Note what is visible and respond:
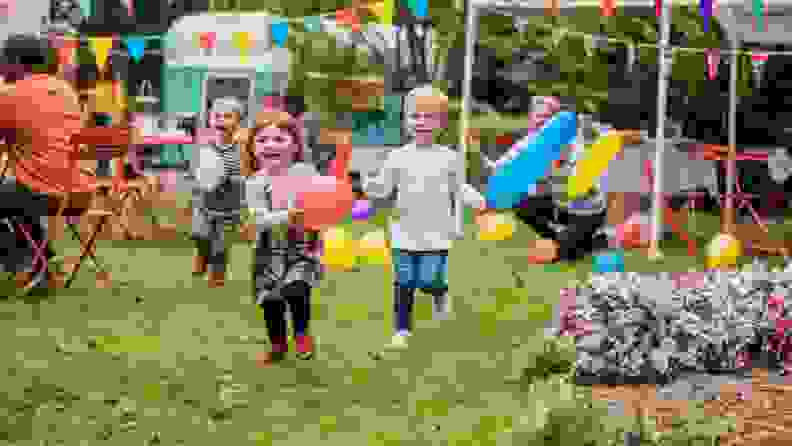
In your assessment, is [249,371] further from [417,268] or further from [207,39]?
[207,39]

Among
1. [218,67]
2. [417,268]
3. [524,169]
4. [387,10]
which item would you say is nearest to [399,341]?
[417,268]

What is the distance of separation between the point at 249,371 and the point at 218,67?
657 inches

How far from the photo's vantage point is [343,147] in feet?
62.8

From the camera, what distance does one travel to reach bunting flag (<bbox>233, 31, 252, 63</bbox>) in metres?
23.8

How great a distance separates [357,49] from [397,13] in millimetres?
1689

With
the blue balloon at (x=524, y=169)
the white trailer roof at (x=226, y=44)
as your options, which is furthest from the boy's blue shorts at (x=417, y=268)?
the white trailer roof at (x=226, y=44)

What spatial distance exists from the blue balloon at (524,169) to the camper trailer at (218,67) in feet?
42.0

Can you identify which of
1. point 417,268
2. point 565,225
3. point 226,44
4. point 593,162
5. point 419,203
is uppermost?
point 226,44

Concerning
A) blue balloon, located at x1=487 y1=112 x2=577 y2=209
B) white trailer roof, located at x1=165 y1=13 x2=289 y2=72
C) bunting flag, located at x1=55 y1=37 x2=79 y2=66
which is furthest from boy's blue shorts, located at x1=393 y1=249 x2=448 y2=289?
bunting flag, located at x1=55 y1=37 x2=79 y2=66

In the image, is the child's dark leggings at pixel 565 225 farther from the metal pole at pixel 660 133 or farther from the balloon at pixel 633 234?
the balloon at pixel 633 234

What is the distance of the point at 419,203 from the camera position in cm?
933

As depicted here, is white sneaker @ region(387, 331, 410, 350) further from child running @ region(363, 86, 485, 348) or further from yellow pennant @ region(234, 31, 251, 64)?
yellow pennant @ region(234, 31, 251, 64)

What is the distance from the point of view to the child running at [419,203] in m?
9.31

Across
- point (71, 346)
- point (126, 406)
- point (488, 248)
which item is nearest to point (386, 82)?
point (488, 248)
